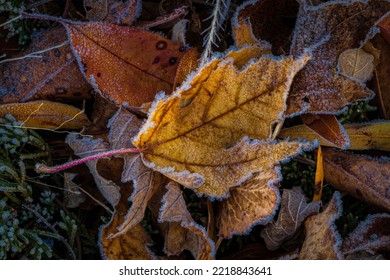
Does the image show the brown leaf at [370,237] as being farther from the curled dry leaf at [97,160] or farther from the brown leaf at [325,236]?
the curled dry leaf at [97,160]

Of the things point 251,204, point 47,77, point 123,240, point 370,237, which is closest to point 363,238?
point 370,237

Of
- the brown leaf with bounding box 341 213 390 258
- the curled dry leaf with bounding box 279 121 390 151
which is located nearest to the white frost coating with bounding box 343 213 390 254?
the brown leaf with bounding box 341 213 390 258

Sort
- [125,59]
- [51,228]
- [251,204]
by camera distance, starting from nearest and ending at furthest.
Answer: [251,204]
[125,59]
[51,228]

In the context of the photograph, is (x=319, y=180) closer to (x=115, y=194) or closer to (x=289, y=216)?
(x=289, y=216)

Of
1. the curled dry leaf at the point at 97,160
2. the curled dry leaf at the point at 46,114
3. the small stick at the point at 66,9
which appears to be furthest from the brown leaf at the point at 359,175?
the small stick at the point at 66,9

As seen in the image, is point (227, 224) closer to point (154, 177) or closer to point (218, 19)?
point (154, 177)
